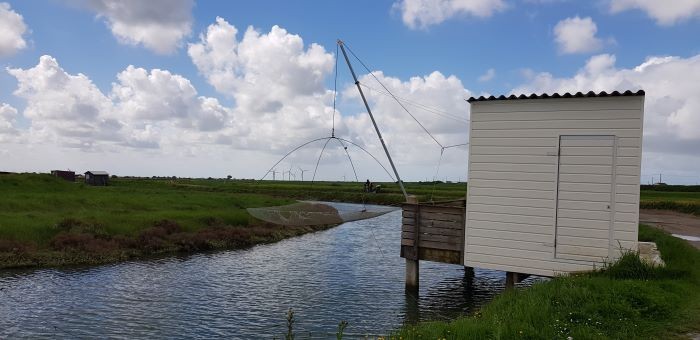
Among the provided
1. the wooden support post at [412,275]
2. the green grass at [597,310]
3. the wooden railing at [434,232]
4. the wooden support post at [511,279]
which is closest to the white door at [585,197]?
the green grass at [597,310]

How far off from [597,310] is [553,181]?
5.63 metres

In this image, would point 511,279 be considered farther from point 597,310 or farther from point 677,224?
point 677,224

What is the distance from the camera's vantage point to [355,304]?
59.4 feet

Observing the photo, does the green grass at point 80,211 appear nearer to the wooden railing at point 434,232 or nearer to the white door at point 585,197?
the wooden railing at point 434,232

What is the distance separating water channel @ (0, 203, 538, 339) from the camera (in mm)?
15234

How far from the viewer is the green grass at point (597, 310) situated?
8906mm

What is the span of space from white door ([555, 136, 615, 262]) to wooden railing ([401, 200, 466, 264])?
3510 mm

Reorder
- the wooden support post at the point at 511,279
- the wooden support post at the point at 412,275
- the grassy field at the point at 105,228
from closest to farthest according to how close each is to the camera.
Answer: the wooden support post at the point at 511,279 < the wooden support post at the point at 412,275 < the grassy field at the point at 105,228

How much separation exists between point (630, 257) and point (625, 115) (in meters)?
3.98

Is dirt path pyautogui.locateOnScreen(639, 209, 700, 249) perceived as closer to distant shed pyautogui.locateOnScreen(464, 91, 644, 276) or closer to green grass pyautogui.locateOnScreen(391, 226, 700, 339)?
distant shed pyautogui.locateOnScreen(464, 91, 644, 276)

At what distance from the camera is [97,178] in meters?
96.8

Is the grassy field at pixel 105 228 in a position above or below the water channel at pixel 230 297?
above

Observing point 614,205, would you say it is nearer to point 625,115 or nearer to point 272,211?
point 625,115

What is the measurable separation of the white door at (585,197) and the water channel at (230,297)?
4.76 metres
